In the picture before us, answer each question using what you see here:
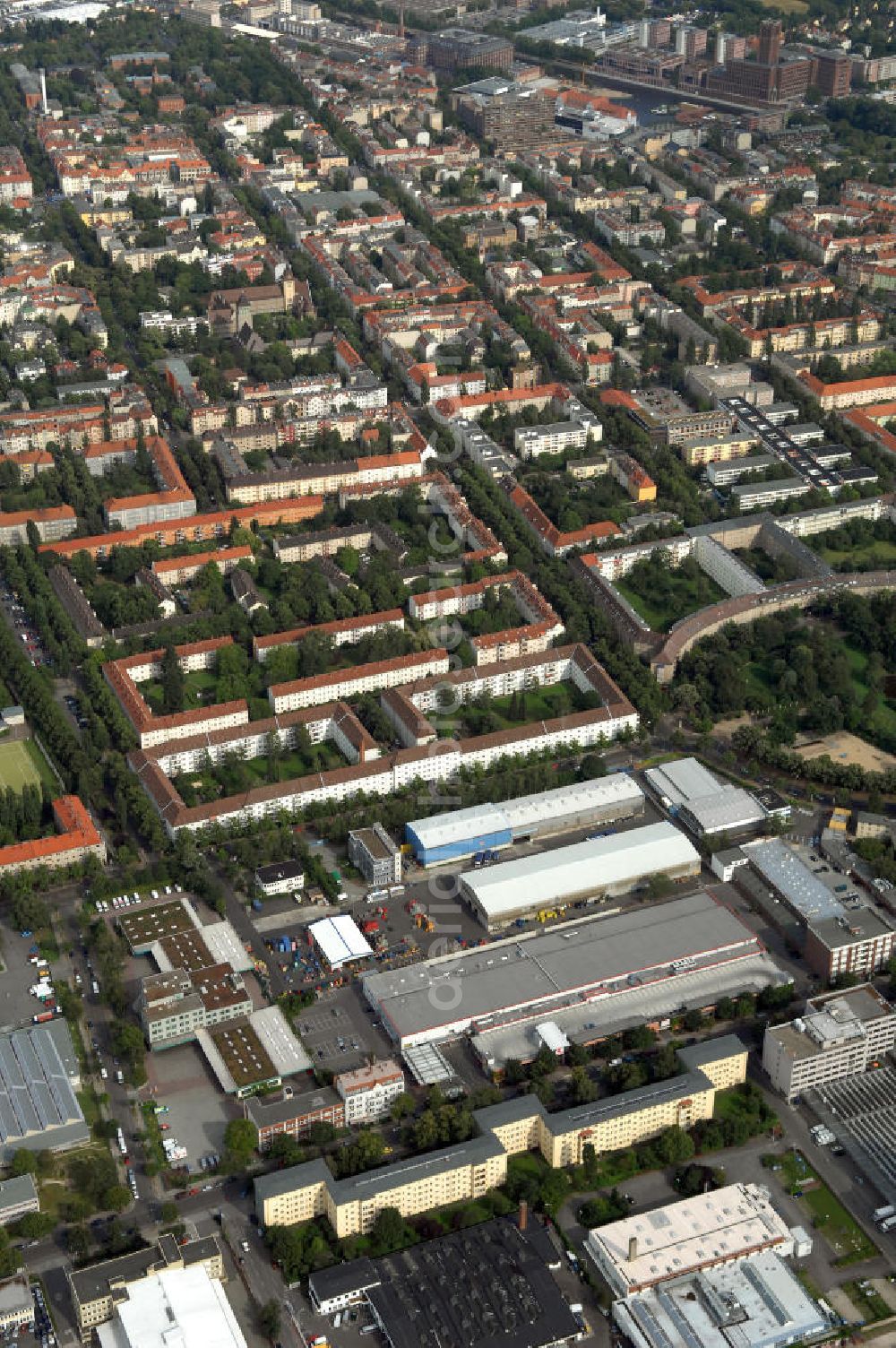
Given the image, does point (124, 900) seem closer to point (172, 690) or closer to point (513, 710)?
point (172, 690)

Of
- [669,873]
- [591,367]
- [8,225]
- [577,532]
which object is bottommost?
[669,873]

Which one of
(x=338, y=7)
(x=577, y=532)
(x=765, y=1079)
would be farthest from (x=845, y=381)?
(x=338, y=7)

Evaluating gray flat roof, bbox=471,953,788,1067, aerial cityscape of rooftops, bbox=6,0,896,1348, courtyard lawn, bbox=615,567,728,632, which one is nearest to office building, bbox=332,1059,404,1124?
aerial cityscape of rooftops, bbox=6,0,896,1348

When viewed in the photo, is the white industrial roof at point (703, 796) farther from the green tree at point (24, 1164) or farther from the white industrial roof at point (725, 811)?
the green tree at point (24, 1164)

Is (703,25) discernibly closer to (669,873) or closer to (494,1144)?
(669,873)

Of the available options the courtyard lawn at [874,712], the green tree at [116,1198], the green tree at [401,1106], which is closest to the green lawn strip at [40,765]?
the green tree at [116,1198]
